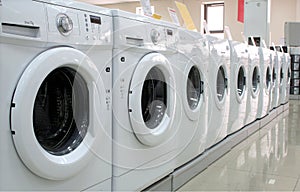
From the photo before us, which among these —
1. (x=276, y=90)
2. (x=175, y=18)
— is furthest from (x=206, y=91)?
(x=276, y=90)

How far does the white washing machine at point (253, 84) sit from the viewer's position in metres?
3.39

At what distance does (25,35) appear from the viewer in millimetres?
999

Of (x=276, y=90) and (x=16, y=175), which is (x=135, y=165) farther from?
(x=276, y=90)

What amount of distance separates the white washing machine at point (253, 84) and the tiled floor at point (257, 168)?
25 centimetres

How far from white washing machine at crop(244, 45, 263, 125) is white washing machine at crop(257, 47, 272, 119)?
84mm

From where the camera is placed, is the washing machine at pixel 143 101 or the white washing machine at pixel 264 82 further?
the white washing machine at pixel 264 82

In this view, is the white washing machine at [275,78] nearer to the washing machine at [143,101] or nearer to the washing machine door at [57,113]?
the washing machine at [143,101]

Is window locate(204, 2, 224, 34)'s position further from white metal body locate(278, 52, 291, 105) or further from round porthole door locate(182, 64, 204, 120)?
round porthole door locate(182, 64, 204, 120)

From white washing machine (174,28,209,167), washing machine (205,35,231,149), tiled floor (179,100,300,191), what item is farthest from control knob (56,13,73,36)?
washing machine (205,35,231,149)

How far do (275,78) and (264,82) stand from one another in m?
0.75

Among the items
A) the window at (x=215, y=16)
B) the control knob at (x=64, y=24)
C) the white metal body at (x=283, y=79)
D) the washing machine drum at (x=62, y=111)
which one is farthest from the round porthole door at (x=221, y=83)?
the window at (x=215, y=16)

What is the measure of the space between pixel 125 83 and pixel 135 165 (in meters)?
0.39

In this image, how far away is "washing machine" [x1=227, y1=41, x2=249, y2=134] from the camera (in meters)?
2.85

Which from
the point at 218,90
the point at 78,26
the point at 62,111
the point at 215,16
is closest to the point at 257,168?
the point at 218,90
